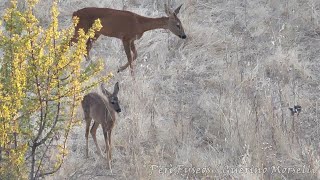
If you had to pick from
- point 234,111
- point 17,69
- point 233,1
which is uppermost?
point 233,1

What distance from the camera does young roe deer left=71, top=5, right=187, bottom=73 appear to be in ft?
34.3

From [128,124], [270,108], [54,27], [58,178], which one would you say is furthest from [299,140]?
[54,27]

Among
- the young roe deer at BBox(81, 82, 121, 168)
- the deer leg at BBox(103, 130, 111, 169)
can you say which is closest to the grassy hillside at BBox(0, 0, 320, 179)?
the deer leg at BBox(103, 130, 111, 169)

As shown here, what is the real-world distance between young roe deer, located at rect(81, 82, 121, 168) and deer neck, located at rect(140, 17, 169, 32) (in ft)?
9.81

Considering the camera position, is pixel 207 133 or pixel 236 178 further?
pixel 207 133

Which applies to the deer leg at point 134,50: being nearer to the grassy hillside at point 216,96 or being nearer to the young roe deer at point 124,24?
the young roe deer at point 124,24

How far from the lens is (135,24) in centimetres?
1061

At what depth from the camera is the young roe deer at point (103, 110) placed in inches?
295

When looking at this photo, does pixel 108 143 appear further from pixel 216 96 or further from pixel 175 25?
pixel 175 25

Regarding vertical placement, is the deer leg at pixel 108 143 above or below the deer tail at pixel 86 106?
below

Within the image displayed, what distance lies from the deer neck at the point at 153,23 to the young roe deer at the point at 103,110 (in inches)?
118

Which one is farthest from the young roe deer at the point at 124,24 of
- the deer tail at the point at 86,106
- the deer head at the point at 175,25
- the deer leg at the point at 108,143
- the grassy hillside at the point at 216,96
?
the deer leg at the point at 108,143

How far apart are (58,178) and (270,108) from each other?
258cm

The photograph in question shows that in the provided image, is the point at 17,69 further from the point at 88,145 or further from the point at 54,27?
the point at 88,145
